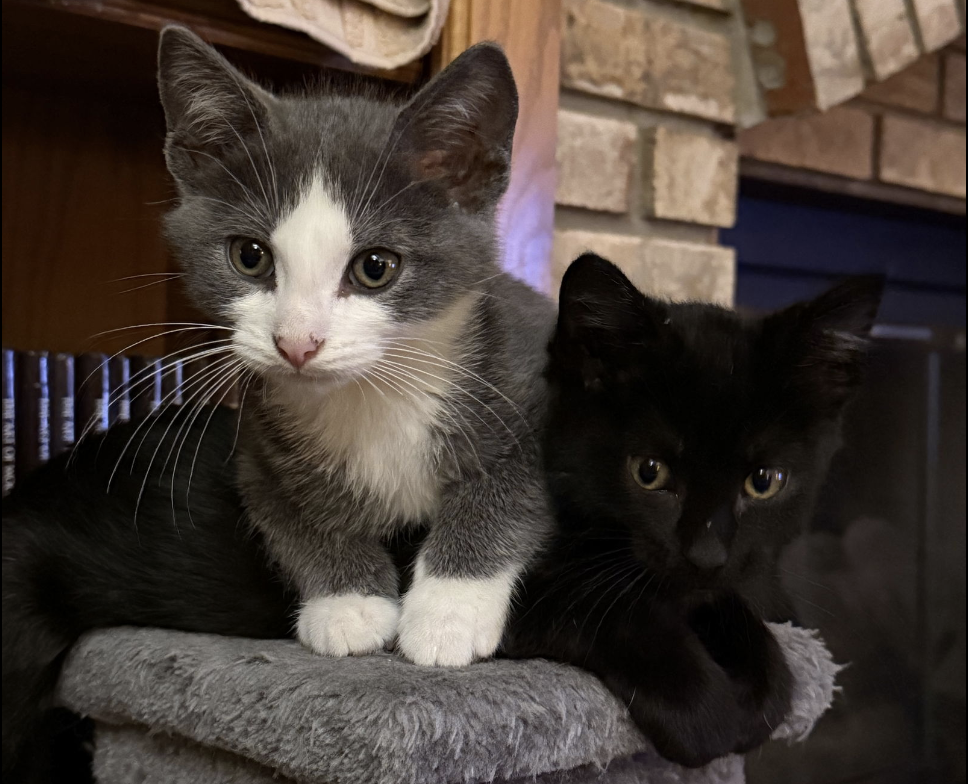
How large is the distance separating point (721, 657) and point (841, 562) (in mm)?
856

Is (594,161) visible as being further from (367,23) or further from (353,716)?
(353,716)

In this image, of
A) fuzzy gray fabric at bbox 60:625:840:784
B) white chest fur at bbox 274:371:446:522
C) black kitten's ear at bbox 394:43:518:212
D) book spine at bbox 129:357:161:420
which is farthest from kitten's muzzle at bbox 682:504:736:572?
book spine at bbox 129:357:161:420

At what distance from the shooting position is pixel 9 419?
41.8 inches

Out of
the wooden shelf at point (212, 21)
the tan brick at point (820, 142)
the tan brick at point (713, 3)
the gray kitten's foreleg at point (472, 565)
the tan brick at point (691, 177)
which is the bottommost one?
the gray kitten's foreleg at point (472, 565)

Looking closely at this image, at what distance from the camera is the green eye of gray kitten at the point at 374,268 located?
2.33 ft

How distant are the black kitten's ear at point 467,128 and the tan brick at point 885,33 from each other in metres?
0.80

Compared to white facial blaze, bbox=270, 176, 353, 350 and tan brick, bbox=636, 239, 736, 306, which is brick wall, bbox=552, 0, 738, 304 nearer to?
tan brick, bbox=636, 239, 736, 306

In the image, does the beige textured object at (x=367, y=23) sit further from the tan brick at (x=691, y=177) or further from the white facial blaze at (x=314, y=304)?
the tan brick at (x=691, y=177)

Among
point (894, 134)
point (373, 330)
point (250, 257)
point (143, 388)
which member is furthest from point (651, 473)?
point (894, 134)

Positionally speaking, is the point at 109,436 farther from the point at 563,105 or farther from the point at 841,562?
the point at 841,562

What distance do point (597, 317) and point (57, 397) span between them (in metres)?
0.71

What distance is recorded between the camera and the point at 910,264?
1.83m

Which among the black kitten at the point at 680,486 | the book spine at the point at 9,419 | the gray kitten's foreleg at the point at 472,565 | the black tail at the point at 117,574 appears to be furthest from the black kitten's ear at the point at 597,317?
the book spine at the point at 9,419

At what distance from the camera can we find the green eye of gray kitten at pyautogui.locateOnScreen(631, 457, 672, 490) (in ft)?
2.32
